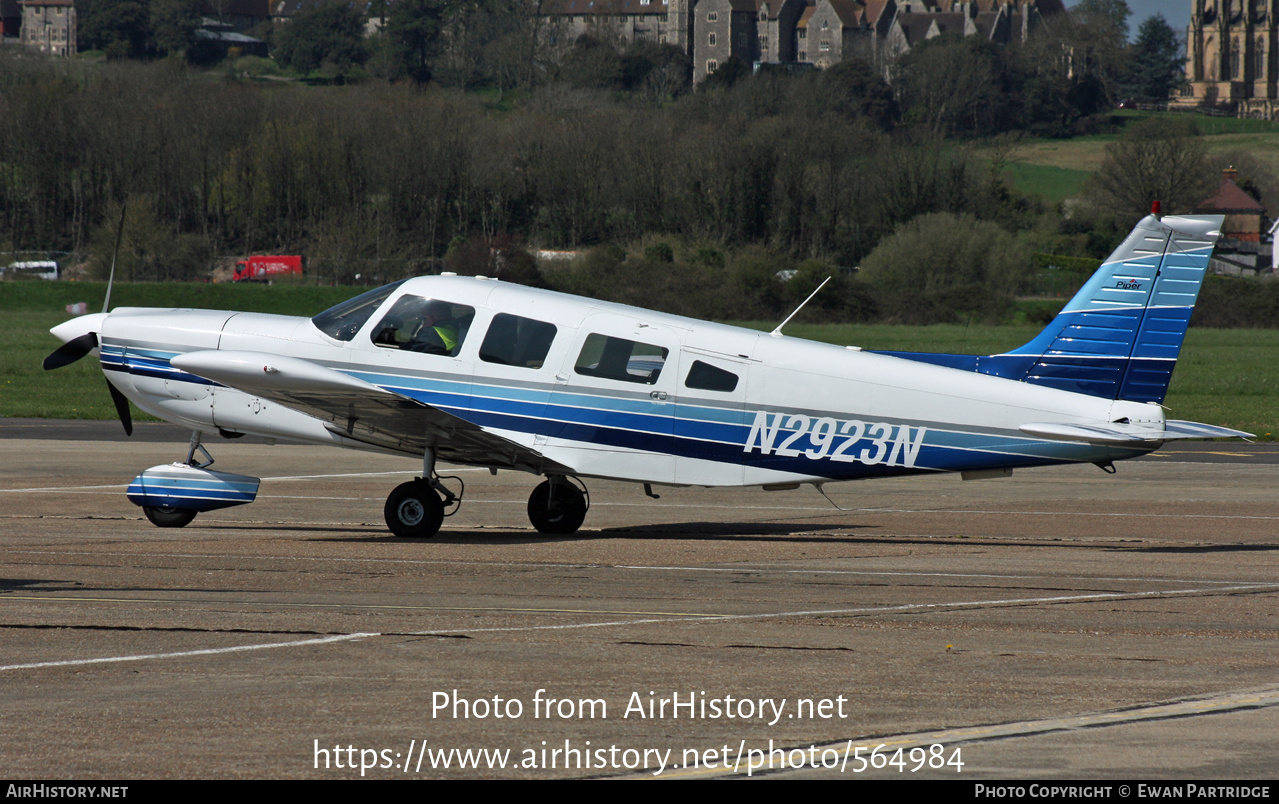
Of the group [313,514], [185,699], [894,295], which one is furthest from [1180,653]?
[894,295]

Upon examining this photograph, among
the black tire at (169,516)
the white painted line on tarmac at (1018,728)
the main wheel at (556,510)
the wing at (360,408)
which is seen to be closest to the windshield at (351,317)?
the wing at (360,408)

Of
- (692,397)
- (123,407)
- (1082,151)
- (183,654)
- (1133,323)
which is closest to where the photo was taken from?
(183,654)

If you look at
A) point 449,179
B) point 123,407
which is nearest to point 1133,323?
point 123,407

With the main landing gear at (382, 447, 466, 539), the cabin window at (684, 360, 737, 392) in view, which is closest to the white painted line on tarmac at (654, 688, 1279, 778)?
the cabin window at (684, 360, 737, 392)

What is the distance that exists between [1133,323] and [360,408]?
267 inches

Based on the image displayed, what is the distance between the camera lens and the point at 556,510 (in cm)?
1302

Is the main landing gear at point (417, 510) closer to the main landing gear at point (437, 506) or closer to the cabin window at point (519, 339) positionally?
the main landing gear at point (437, 506)

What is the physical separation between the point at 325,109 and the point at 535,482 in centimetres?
9165

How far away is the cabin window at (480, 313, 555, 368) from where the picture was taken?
1225 centimetres

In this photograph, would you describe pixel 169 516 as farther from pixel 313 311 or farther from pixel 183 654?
pixel 313 311

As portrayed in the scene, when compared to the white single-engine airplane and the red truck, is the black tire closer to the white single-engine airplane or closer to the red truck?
the white single-engine airplane

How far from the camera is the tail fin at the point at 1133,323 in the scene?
11.8 metres

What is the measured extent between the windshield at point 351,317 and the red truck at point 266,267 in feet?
251

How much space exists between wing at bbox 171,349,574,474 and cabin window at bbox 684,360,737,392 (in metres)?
1.40
